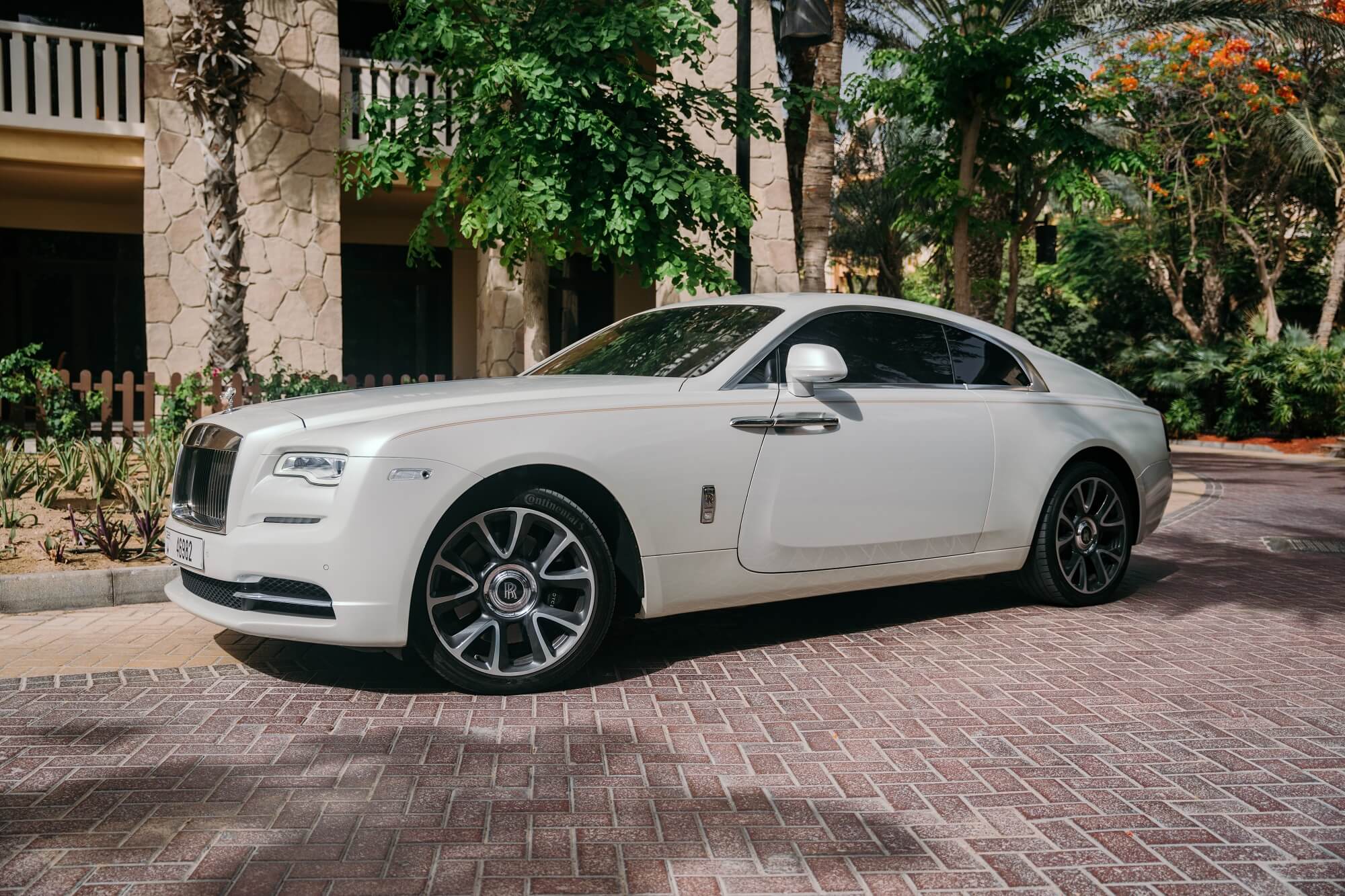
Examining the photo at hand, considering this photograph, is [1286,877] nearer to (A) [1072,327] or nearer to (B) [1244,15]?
(B) [1244,15]

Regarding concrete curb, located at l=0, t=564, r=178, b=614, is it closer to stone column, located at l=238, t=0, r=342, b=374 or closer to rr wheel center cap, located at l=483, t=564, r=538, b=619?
rr wheel center cap, located at l=483, t=564, r=538, b=619

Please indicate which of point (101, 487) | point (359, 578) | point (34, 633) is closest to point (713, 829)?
point (359, 578)

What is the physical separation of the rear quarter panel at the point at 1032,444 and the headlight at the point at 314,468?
3.32 meters

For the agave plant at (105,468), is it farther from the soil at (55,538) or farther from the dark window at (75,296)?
the dark window at (75,296)

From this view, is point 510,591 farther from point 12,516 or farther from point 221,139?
point 221,139

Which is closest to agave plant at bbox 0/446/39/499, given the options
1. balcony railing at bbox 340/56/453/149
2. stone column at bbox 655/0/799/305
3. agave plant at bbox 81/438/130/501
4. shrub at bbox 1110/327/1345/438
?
agave plant at bbox 81/438/130/501

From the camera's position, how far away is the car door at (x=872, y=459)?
17.6 ft

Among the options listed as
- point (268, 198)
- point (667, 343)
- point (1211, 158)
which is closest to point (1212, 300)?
point (1211, 158)

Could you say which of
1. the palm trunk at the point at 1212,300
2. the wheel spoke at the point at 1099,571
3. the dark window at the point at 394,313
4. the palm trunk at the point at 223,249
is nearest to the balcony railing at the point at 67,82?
the palm trunk at the point at 223,249

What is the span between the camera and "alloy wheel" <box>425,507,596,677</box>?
15.4ft

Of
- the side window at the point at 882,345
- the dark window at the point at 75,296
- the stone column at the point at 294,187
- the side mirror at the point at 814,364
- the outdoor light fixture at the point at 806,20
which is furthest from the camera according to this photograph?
the dark window at the point at 75,296

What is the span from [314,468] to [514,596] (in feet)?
3.09

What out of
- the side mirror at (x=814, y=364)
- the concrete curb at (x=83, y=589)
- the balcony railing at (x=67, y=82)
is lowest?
the concrete curb at (x=83, y=589)

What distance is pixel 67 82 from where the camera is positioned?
14562 millimetres
